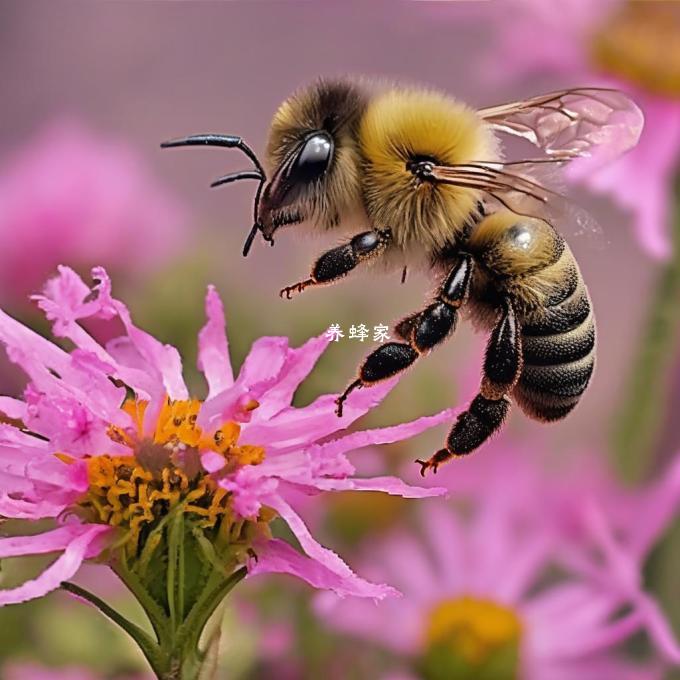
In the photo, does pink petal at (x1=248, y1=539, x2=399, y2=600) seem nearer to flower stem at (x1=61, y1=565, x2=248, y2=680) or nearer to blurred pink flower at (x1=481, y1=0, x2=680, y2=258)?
flower stem at (x1=61, y1=565, x2=248, y2=680)

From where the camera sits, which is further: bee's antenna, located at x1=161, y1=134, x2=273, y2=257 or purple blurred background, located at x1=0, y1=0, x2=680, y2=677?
purple blurred background, located at x1=0, y1=0, x2=680, y2=677

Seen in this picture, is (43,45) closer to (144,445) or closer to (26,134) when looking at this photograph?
(26,134)

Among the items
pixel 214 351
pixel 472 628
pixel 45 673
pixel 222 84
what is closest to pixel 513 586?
pixel 472 628

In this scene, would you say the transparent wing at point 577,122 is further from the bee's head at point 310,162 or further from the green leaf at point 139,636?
the green leaf at point 139,636

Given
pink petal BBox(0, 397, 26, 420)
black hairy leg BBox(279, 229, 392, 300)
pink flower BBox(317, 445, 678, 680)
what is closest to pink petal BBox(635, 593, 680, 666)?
pink flower BBox(317, 445, 678, 680)

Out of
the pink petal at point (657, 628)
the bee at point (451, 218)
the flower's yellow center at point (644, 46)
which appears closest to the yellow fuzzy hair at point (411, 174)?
the bee at point (451, 218)
